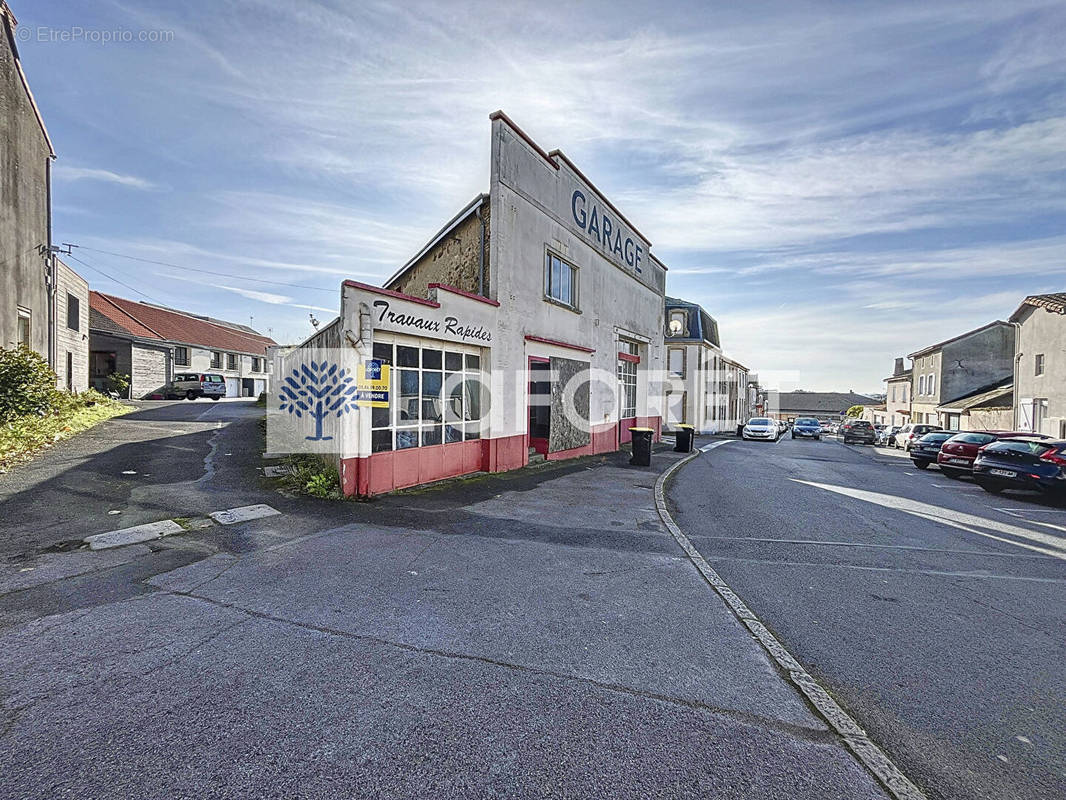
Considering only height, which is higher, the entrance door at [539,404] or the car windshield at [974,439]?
the entrance door at [539,404]

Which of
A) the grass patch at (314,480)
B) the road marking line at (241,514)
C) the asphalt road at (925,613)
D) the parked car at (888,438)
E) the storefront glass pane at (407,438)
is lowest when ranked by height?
the parked car at (888,438)

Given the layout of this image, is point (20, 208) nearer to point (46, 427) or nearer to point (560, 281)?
point (46, 427)

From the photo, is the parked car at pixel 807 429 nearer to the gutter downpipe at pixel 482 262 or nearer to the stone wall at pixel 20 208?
the gutter downpipe at pixel 482 262

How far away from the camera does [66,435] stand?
12141mm

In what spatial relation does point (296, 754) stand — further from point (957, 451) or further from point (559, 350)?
point (957, 451)

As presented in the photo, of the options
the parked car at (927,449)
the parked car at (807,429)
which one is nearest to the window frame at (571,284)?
the parked car at (927,449)

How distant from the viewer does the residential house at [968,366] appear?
111 ft

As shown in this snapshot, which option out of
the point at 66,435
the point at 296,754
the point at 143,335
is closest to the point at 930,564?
the point at 296,754

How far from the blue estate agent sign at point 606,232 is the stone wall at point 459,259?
3565 millimetres

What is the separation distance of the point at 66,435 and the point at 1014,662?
17208 millimetres

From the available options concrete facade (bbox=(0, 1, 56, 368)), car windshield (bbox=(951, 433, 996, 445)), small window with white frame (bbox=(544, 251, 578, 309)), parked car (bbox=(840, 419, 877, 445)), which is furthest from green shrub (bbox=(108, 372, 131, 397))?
parked car (bbox=(840, 419, 877, 445))

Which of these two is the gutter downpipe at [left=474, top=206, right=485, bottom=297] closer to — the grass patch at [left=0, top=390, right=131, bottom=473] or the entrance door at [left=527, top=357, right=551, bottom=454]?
the entrance door at [left=527, top=357, right=551, bottom=454]

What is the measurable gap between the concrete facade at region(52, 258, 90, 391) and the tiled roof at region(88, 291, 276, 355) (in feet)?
22.1

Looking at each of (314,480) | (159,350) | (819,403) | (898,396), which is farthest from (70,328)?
(819,403)
